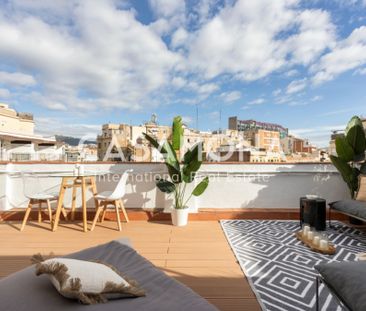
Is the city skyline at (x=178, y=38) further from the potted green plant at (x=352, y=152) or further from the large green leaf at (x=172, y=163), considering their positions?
the large green leaf at (x=172, y=163)

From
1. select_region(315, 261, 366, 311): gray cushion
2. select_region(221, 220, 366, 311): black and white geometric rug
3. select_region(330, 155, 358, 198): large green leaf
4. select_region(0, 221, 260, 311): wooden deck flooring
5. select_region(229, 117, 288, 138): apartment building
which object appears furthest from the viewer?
select_region(229, 117, 288, 138): apartment building

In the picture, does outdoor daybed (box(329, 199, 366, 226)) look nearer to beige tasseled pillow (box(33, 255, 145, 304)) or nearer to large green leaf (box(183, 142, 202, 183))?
large green leaf (box(183, 142, 202, 183))

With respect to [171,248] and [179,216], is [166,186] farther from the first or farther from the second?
[171,248]

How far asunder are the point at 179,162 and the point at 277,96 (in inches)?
863

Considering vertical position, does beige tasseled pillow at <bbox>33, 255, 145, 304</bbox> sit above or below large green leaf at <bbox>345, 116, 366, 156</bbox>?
below

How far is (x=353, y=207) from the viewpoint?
3410 millimetres

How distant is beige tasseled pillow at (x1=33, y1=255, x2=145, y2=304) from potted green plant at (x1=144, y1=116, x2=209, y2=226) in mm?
2724

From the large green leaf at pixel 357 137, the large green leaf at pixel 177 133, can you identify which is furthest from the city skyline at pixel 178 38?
the large green leaf at pixel 357 137

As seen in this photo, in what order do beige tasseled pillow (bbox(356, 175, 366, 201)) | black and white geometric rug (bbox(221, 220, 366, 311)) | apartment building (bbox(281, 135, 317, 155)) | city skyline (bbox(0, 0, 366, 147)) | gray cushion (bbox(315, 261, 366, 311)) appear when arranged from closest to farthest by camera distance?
gray cushion (bbox(315, 261, 366, 311))
black and white geometric rug (bbox(221, 220, 366, 311))
beige tasseled pillow (bbox(356, 175, 366, 201))
city skyline (bbox(0, 0, 366, 147))
apartment building (bbox(281, 135, 317, 155))

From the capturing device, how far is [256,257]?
2711 mm

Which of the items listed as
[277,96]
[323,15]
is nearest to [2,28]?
[323,15]

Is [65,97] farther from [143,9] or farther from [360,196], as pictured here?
[360,196]

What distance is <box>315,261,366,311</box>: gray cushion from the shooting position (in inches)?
49.5

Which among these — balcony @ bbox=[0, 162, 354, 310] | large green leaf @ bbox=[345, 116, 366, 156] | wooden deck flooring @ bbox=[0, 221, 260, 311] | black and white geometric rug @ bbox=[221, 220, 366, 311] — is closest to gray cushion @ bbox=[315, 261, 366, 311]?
black and white geometric rug @ bbox=[221, 220, 366, 311]
